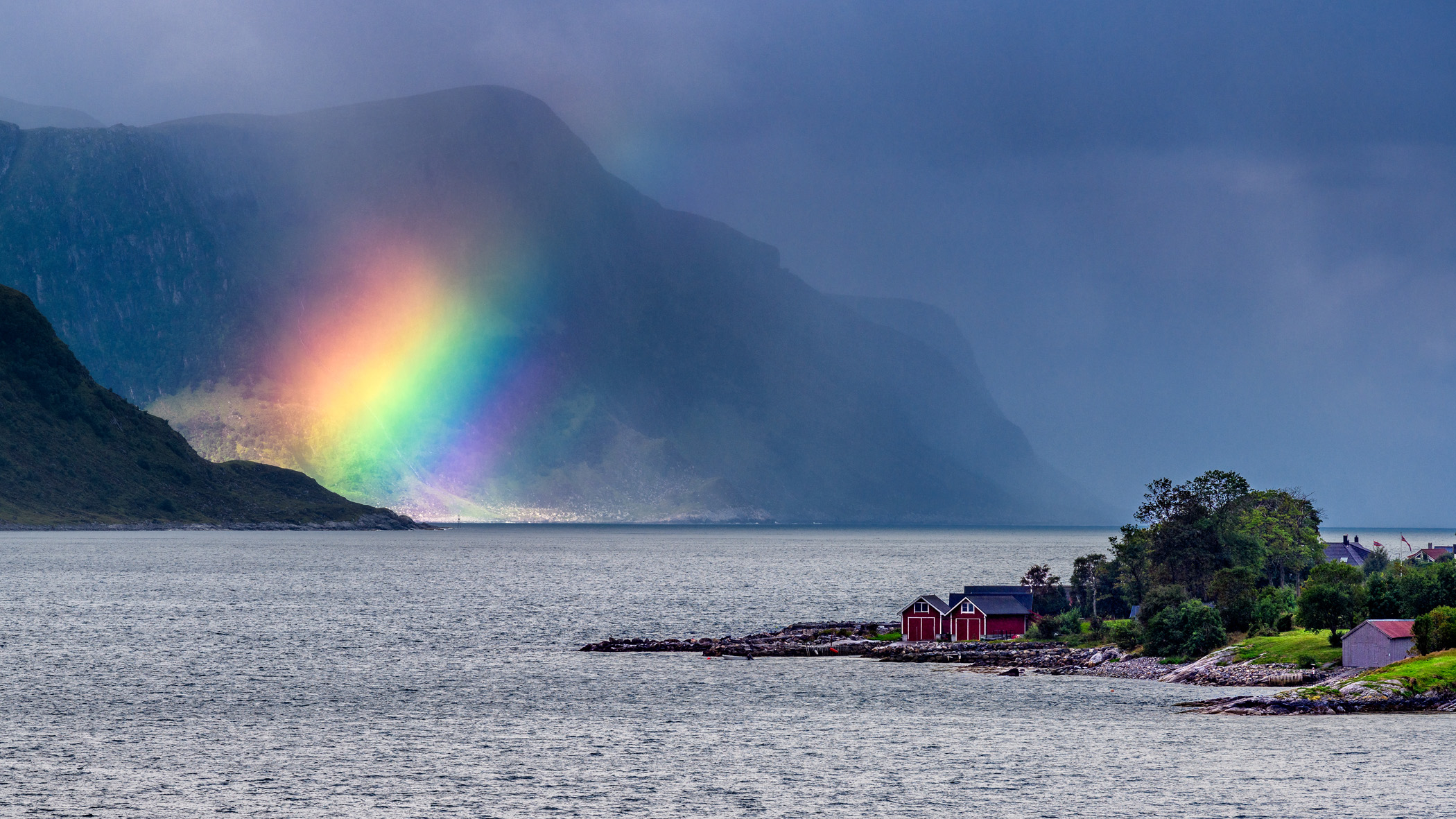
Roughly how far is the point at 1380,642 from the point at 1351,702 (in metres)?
11.1

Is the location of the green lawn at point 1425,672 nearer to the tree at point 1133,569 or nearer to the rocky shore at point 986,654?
the rocky shore at point 986,654

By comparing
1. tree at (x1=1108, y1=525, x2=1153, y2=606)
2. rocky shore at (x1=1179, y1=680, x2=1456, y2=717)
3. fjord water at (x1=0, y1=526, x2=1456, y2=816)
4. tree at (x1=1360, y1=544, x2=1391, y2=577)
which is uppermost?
tree at (x1=1360, y1=544, x2=1391, y2=577)

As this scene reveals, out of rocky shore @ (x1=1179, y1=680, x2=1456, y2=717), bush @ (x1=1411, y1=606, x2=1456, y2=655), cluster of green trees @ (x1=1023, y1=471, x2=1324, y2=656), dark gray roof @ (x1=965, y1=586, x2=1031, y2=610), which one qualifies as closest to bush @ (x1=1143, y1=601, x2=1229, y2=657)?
cluster of green trees @ (x1=1023, y1=471, x2=1324, y2=656)

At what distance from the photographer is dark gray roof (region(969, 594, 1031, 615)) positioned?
126500 mm

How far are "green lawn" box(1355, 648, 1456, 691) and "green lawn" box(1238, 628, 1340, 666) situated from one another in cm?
628

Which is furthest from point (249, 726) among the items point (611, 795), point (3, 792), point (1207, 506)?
point (1207, 506)

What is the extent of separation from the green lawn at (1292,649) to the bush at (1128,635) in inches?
416

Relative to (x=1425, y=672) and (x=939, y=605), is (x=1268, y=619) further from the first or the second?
(x=939, y=605)

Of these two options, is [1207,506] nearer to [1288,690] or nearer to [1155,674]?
[1155,674]

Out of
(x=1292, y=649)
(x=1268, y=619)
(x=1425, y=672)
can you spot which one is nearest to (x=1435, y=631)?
(x=1425, y=672)

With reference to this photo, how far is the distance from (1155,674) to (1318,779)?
40576mm

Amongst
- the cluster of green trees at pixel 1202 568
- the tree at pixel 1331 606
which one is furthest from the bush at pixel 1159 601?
the tree at pixel 1331 606

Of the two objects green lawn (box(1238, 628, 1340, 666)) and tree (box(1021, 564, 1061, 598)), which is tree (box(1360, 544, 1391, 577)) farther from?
green lawn (box(1238, 628, 1340, 666))

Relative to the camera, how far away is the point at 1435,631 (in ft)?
288
